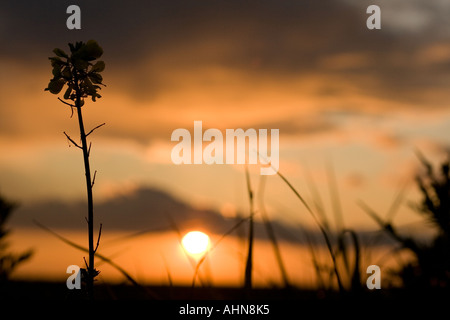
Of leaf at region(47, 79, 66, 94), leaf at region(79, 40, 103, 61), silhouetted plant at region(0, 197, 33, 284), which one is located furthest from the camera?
silhouetted plant at region(0, 197, 33, 284)

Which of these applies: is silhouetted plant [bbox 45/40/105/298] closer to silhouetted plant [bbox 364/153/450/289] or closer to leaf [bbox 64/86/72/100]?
leaf [bbox 64/86/72/100]

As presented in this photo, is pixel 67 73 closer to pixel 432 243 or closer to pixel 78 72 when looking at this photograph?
pixel 78 72

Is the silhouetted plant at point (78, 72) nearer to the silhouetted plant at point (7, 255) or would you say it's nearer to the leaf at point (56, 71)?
the leaf at point (56, 71)

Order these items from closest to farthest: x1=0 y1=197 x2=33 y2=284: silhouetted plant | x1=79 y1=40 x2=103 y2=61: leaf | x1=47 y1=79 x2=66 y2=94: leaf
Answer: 1. x1=79 y1=40 x2=103 y2=61: leaf
2. x1=47 y1=79 x2=66 y2=94: leaf
3. x1=0 y1=197 x2=33 y2=284: silhouetted plant

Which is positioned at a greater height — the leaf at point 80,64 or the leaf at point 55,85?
the leaf at point 80,64

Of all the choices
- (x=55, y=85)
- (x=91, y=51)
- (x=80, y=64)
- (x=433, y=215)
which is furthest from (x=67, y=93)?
(x=433, y=215)

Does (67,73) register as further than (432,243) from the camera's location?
No

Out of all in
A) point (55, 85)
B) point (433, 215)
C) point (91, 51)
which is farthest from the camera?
point (433, 215)

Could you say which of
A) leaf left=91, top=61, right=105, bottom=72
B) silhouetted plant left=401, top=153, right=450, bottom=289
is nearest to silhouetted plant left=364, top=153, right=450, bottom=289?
silhouetted plant left=401, top=153, right=450, bottom=289

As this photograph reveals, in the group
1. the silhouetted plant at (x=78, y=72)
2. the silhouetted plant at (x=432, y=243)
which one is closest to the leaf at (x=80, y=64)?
the silhouetted plant at (x=78, y=72)

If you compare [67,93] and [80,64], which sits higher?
[80,64]

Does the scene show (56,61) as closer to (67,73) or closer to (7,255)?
(67,73)

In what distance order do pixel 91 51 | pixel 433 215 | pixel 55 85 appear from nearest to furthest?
pixel 91 51 → pixel 55 85 → pixel 433 215
